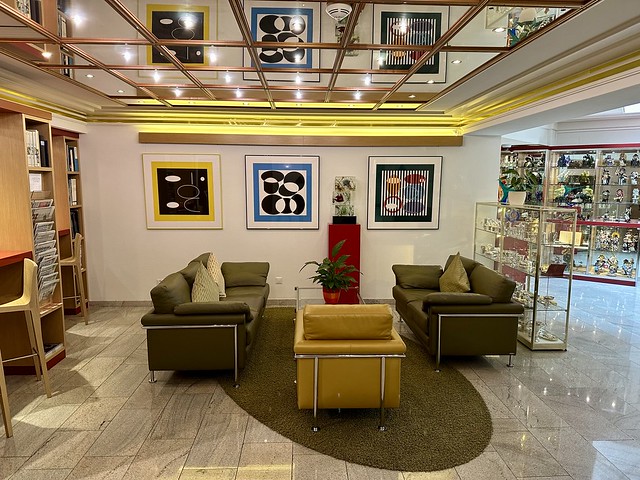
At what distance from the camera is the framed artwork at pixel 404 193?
6.75m

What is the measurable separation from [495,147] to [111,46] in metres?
5.81

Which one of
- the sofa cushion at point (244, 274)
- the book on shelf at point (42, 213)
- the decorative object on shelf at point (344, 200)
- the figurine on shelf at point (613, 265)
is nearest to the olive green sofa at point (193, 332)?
the book on shelf at point (42, 213)

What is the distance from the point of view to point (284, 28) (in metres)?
3.34

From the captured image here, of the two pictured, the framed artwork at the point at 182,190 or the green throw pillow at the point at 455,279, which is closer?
the green throw pillow at the point at 455,279

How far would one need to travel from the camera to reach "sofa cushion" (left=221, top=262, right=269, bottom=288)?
5.84 m

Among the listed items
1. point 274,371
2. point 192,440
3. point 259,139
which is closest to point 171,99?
point 259,139

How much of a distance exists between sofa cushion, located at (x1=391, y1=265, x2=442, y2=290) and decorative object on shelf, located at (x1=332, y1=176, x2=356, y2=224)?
→ 1357mm

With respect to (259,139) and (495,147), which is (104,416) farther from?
(495,147)

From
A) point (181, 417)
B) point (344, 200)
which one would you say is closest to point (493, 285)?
Answer: point (344, 200)

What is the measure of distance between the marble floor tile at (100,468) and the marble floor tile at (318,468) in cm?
121

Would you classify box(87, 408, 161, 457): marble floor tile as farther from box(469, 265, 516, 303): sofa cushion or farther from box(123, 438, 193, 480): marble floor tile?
box(469, 265, 516, 303): sofa cushion

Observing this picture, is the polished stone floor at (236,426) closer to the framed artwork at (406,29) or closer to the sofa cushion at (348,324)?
the sofa cushion at (348,324)

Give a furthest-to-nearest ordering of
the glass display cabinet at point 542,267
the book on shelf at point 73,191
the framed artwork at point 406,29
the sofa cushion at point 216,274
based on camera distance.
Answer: the book on shelf at point 73,191, the sofa cushion at point 216,274, the glass display cabinet at point 542,267, the framed artwork at point 406,29

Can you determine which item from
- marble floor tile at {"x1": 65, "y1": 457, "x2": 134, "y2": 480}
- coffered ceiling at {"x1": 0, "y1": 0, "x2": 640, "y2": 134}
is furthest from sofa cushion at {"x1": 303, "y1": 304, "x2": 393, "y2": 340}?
coffered ceiling at {"x1": 0, "y1": 0, "x2": 640, "y2": 134}
